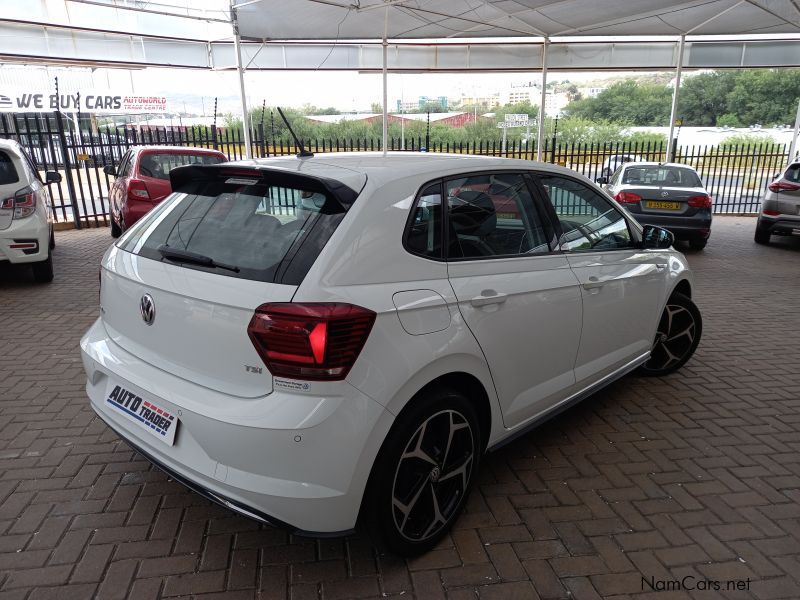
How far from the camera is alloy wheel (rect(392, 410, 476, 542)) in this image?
92.2 inches

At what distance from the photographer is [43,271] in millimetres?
7289

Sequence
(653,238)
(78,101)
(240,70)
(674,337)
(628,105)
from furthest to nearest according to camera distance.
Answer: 1. (628,105)
2. (78,101)
3. (240,70)
4. (674,337)
5. (653,238)

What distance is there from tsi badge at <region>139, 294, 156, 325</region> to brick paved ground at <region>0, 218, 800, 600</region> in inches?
39.6

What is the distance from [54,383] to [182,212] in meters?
2.42

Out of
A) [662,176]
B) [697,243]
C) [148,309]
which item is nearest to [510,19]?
[662,176]

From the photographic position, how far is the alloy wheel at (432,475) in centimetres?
234

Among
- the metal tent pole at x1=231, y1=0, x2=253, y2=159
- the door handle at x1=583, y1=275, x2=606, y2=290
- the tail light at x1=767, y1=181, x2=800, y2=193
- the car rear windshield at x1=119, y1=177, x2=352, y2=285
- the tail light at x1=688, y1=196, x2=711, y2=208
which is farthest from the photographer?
the metal tent pole at x1=231, y1=0, x2=253, y2=159

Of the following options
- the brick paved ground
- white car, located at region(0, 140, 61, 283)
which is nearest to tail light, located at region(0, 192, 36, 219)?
white car, located at region(0, 140, 61, 283)

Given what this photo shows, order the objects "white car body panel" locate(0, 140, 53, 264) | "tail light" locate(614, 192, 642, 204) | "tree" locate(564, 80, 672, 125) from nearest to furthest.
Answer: "white car body panel" locate(0, 140, 53, 264) → "tail light" locate(614, 192, 642, 204) → "tree" locate(564, 80, 672, 125)

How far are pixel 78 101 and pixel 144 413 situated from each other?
A: 1953 centimetres

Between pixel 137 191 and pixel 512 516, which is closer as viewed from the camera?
pixel 512 516

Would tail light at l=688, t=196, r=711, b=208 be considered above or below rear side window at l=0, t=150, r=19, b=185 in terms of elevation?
below

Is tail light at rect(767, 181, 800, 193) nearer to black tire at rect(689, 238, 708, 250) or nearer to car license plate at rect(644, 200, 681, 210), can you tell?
black tire at rect(689, 238, 708, 250)

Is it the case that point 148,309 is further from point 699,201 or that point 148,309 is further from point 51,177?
point 699,201
